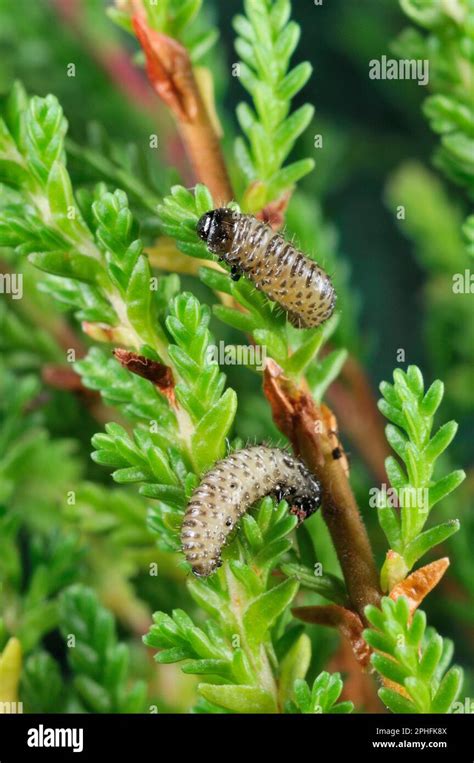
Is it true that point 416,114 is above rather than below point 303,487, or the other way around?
above

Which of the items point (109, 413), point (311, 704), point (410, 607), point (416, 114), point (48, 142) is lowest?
point (311, 704)

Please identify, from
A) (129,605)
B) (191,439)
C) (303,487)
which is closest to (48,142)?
(191,439)

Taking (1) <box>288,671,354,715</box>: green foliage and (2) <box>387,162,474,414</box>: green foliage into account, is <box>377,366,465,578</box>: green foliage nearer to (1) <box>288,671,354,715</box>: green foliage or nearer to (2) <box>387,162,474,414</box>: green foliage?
(1) <box>288,671,354,715</box>: green foliage

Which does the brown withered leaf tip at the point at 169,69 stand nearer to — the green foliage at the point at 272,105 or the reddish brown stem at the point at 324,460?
the green foliage at the point at 272,105

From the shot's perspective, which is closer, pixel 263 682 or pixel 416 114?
pixel 263 682

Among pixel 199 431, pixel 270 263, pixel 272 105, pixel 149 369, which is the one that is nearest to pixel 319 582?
pixel 199 431

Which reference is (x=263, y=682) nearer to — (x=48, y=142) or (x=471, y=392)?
(x=48, y=142)
